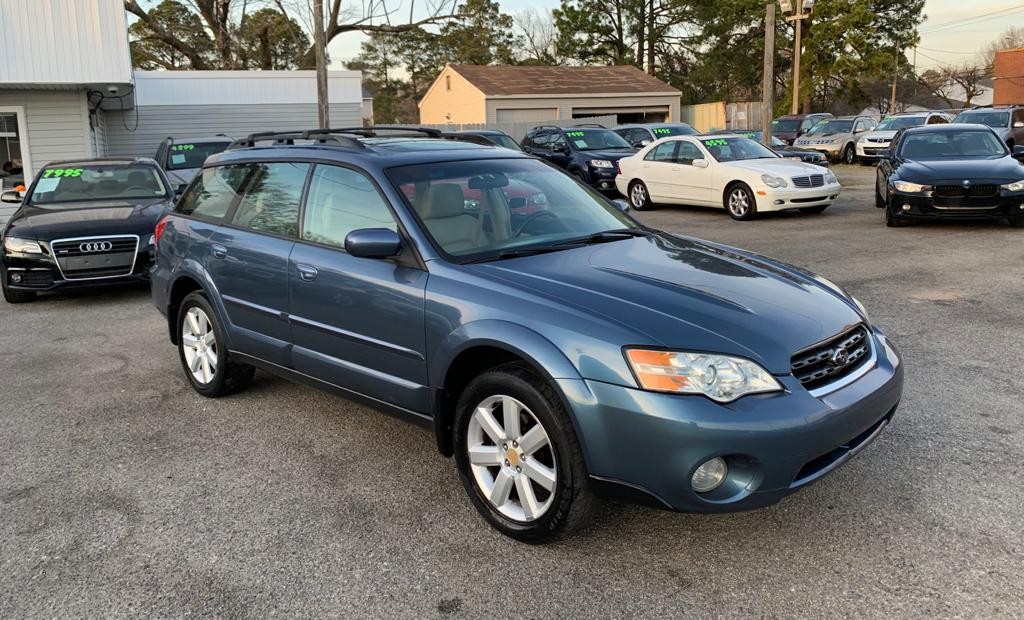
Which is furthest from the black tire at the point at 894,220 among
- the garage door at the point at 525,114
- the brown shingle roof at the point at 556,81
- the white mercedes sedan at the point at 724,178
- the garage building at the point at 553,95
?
the brown shingle roof at the point at 556,81

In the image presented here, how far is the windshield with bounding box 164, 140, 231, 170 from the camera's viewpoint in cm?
1443

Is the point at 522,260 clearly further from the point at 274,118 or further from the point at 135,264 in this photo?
the point at 274,118

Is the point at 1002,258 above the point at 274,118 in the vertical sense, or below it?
below

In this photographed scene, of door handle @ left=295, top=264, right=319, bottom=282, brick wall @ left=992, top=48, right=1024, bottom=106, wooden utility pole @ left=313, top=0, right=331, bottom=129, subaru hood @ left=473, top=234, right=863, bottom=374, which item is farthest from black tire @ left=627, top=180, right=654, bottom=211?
brick wall @ left=992, top=48, right=1024, bottom=106

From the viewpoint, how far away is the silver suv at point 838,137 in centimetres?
2694

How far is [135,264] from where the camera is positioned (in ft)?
27.8

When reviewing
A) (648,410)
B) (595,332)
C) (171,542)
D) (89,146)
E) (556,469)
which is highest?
(89,146)

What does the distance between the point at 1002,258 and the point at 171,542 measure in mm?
9393

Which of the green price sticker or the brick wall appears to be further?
the brick wall

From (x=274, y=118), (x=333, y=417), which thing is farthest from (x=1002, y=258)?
(x=274, y=118)

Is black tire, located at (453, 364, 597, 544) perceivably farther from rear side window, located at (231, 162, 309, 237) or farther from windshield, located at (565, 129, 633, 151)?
windshield, located at (565, 129, 633, 151)

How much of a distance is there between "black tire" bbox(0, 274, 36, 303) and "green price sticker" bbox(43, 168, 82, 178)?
74.5 inches

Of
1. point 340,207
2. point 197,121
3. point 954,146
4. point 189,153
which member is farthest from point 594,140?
point 340,207

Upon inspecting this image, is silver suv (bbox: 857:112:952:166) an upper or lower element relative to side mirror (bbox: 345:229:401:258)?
upper
